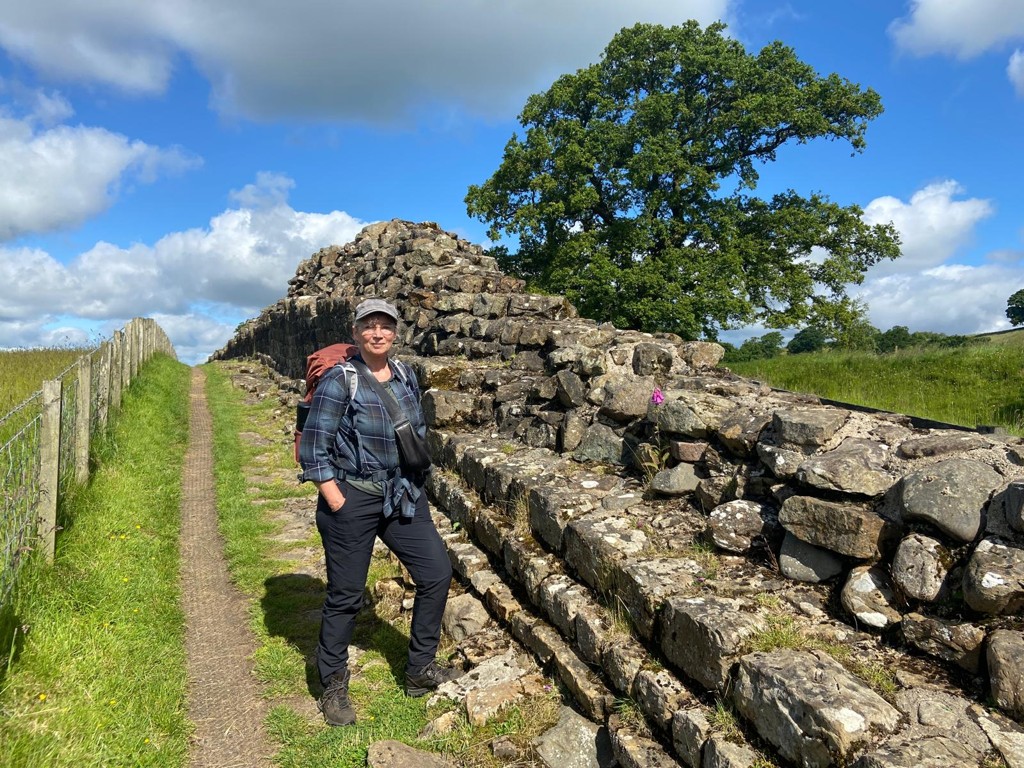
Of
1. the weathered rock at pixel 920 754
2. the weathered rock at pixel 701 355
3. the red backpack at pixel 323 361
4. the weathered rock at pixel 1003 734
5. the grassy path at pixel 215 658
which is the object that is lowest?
the grassy path at pixel 215 658

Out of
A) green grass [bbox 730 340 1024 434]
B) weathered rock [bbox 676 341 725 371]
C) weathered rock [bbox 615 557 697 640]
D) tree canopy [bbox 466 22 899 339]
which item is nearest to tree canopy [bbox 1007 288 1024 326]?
tree canopy [bbox 466 22 899 339]

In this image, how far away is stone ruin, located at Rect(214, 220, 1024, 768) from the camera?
2.94 m

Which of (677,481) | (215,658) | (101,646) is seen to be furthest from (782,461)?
(101,646)

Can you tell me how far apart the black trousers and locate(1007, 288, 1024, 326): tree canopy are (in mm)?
49678

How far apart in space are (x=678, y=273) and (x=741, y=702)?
58.1ft

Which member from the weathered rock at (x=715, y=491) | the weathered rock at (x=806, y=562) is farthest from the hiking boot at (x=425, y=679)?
the weathered rock at (x=806, y=562)

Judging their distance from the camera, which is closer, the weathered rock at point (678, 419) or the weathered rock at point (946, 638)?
the weathered rock at point (946, 638)

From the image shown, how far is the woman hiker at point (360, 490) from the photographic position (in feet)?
13.2

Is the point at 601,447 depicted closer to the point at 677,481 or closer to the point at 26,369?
the point at 677,481

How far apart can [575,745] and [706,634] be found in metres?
1.09

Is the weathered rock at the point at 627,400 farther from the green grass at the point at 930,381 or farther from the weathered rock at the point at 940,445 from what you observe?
the green grass at the point at 930,381

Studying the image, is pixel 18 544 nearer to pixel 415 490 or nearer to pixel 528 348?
pixel 415 490

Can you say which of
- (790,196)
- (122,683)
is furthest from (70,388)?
(790,196)

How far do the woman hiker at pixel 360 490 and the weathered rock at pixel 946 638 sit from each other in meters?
2.72
